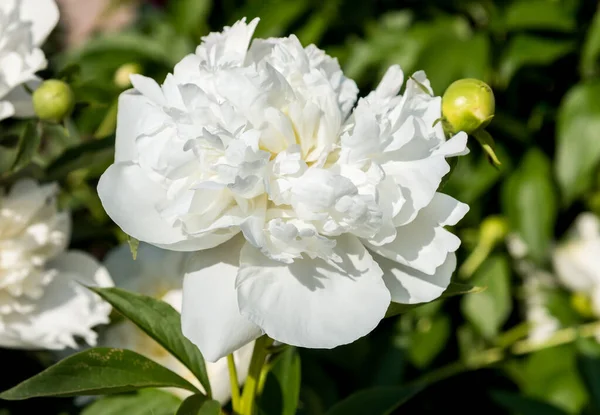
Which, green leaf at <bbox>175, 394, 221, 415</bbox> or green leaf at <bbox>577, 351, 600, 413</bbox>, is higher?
green leaf at <bbox>175, 394, 221, 415</bbox>

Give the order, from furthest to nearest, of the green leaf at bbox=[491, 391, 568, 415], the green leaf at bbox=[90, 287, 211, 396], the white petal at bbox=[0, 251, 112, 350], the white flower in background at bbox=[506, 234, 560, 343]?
the white flower in background at bbox=[506, 234, 560, 343] < the green leaf at bbox=[491, 391, 568, 415] < the white petal at bbox=[0, 251, 112, 350] < the green leaf at bbox=[90, 287, 211, 396]

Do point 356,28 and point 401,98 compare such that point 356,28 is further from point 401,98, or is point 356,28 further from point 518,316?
point 401,98

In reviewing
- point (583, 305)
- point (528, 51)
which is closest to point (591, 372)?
point (583, 305)

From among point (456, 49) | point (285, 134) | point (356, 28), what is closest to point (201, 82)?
point (285, 134)

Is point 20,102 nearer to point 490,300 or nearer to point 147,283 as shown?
point 147,283

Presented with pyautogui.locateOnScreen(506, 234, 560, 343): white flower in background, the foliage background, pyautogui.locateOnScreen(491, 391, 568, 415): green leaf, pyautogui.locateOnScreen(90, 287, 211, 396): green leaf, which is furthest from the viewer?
pyautogui.locateOnScreen(506, 234, 560, 343): white flower in background

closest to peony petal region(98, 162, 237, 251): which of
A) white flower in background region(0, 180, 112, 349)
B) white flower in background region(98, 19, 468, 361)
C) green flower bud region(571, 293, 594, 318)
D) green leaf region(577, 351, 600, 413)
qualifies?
white flower in background region(98, 19, 468, 361)

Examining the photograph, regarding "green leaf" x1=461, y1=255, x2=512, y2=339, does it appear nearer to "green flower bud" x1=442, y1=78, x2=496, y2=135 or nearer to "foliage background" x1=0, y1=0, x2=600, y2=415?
"foliage background" x1=0, y1=0, x2=600, y2=415
